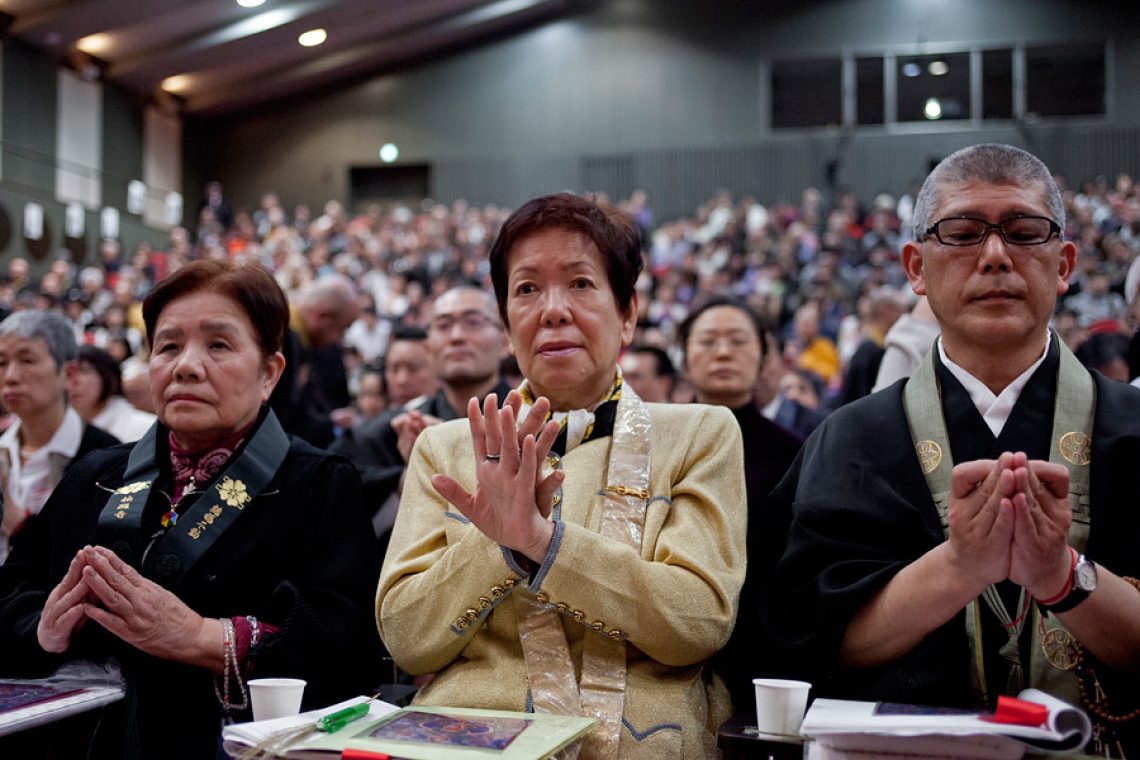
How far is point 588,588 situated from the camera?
1.81 m

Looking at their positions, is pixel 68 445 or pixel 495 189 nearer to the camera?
pixel 68 445

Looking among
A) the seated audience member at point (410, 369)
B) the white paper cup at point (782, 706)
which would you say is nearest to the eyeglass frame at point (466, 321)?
the seated audience member at point (410, 369)

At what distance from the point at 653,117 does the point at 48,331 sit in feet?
51.7

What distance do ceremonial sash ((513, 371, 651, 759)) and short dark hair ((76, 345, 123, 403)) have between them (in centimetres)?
270

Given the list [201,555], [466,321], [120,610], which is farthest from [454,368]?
[120,610]

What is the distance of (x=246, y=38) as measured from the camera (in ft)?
56.0

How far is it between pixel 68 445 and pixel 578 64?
1629 centimetres

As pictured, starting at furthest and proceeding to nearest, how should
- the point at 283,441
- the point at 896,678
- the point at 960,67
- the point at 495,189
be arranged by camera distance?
the point at 495,189
the point at 960,67
the point at 283,441
the point at 896,678

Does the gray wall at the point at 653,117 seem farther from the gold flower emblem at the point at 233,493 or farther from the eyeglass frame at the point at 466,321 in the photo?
the gold flower emblem at the point at 233,493

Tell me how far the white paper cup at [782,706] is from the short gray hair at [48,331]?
2.62 m

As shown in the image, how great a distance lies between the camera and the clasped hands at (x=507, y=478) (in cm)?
169

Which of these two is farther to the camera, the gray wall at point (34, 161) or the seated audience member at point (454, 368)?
the gray wall at point (34, 161)

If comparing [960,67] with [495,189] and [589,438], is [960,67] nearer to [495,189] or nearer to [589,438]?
[495,189]

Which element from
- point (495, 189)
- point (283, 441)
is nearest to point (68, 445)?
point (283, 441)
